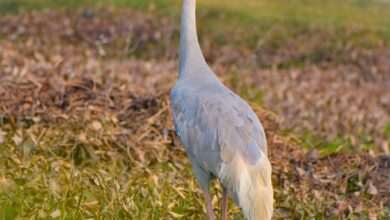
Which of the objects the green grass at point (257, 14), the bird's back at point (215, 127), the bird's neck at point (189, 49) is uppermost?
the bird's neck at point (189, 49)

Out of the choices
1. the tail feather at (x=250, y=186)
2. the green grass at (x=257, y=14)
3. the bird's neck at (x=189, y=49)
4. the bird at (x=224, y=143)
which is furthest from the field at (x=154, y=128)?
the green grass at (x=257, y=14)

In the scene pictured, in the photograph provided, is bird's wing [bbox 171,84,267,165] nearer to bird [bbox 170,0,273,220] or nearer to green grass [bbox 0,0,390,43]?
bird [bbox 170,0,273,220]

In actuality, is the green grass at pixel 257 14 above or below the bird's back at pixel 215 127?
below

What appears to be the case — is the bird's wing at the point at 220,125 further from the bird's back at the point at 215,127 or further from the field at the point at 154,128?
the field at the point at 154,128

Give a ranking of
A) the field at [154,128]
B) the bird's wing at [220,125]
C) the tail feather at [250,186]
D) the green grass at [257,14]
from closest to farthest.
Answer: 1. the tail feather at [250,186]
2. the bird's wing at [220,125]
3. the field at [154,128]
4. the green grass at [257,14]

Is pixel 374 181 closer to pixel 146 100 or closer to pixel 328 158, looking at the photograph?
pixel 328 158

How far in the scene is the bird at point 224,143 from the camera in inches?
228

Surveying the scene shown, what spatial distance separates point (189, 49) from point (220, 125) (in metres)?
Answer: 1.04

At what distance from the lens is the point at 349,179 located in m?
8.34

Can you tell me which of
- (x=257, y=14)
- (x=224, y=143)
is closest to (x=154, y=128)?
(x=224, y=143)

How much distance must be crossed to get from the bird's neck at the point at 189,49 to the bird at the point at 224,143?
0.13m

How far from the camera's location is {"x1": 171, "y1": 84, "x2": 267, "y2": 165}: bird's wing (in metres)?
5.95

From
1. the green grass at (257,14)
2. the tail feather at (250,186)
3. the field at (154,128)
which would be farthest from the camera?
the green grass at (257,14)

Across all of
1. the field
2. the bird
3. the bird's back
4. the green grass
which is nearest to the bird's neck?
the bird
